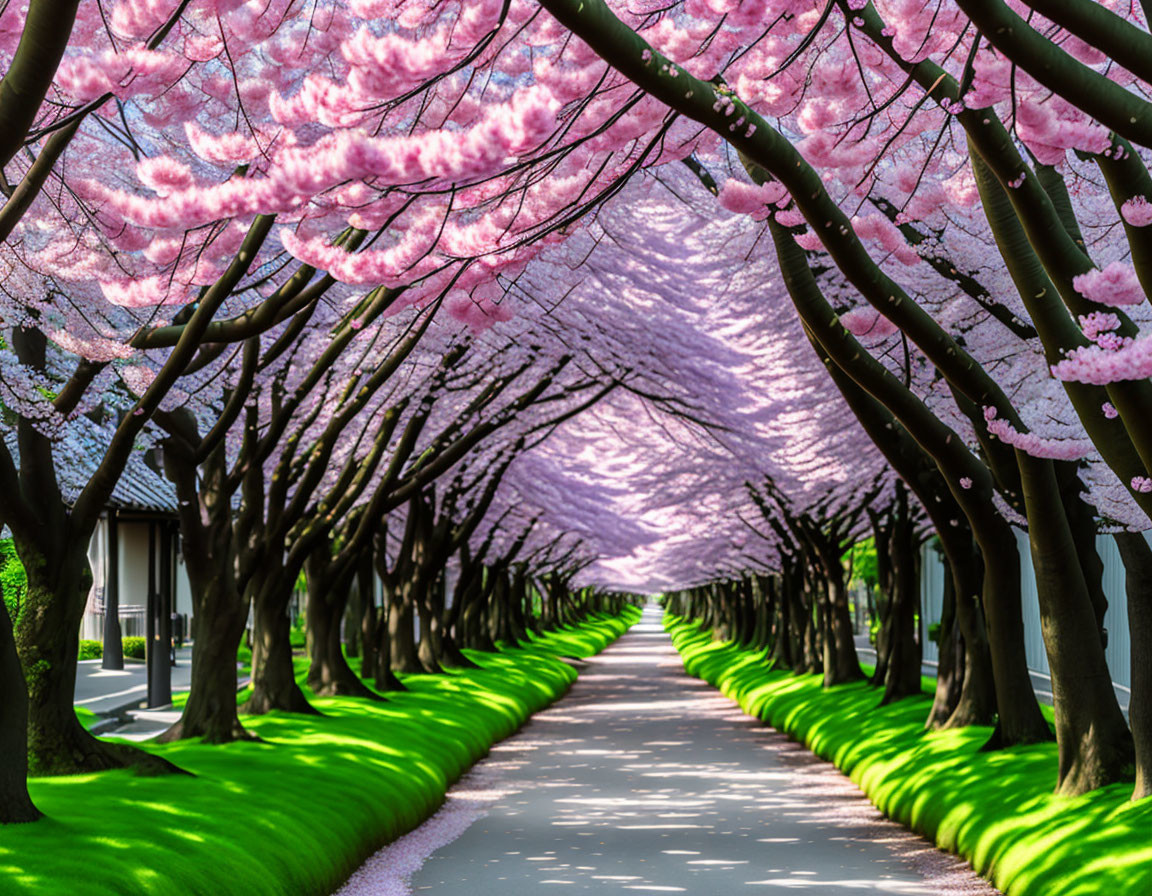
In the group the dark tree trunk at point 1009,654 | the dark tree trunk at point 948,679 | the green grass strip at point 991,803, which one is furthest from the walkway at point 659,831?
the dark tree trunk at point 1009,654

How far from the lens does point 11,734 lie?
325 inches

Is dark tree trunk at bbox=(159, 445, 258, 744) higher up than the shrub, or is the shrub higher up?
the shrub

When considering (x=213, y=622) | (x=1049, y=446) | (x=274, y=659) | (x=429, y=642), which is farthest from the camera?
(x=429, y=642)

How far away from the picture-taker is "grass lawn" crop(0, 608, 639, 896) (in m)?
7.68

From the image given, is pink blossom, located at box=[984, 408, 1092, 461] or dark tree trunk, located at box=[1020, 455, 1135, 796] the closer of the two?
pink blossom, located at box=[984, 408, 1092, 461]

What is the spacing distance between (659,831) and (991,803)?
3.29 meters

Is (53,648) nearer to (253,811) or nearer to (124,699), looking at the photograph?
(253,811)

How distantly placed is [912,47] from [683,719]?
2198 cm

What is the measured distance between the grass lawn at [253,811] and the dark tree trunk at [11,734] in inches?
7.3

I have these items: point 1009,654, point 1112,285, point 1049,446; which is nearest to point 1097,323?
point 1112,285

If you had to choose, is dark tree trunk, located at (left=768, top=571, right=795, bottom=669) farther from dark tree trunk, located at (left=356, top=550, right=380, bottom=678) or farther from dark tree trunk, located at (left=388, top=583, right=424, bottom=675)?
dark tree trunk, located at (left=356, top=550, right=380, bottom=678)

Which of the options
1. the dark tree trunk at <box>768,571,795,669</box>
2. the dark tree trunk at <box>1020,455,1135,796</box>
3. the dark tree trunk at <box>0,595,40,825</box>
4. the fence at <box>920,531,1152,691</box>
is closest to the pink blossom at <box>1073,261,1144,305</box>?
the dark tree trunk at <box>1020,455,1135,796</box>

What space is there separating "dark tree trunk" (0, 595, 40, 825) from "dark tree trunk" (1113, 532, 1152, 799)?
25.4 ft

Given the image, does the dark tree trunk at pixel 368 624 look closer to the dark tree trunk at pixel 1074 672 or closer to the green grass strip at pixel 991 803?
the green grass strip at pixel 991 803
